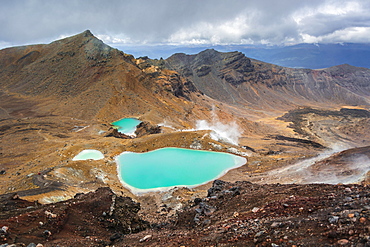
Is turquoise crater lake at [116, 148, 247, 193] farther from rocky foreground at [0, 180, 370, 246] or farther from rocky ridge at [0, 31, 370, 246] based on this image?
rocky foreground at [0, 180, 370, 246]

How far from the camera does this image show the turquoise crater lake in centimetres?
3501

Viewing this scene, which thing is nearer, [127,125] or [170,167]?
[170,167]

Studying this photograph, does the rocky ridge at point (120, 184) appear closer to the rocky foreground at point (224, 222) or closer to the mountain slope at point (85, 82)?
the rocky foreground at point (224, 222)

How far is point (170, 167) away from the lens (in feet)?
132

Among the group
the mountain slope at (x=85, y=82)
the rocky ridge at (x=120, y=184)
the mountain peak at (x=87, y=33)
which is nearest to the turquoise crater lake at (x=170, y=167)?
the rocky ridge at (x=120, y=184)

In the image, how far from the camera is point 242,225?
12.1 meters

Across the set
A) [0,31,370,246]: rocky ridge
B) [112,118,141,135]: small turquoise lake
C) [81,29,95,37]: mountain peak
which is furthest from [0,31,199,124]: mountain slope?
[112,118,141,135]: small turquoise lake

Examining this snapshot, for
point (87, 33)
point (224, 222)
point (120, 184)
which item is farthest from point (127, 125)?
point (87, 33)

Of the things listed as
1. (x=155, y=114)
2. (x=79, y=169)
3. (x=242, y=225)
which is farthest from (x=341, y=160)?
(x=155, y=114)

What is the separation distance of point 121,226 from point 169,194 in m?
10.9

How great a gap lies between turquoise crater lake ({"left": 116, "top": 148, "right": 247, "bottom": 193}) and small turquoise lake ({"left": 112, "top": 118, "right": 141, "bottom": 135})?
29478 millimetres

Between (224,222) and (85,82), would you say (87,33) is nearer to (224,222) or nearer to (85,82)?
(85,82)

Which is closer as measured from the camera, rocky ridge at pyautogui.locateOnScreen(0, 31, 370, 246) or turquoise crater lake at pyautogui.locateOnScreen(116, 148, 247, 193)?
rocky ridge at pyautogui.locateOnScreen(0, 31, 370, 246)

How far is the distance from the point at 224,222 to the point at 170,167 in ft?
88.3
